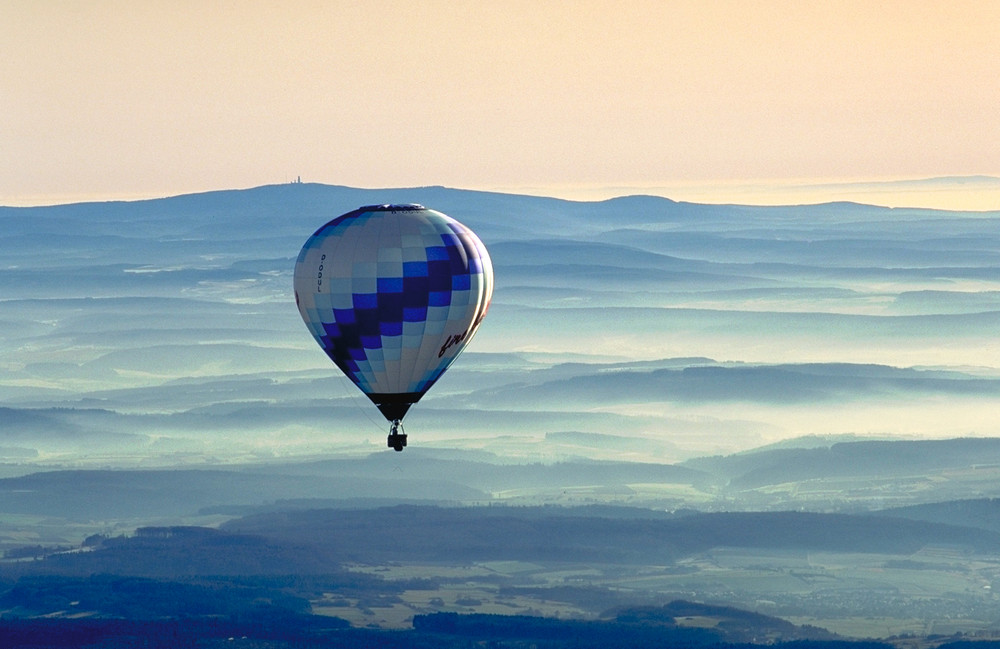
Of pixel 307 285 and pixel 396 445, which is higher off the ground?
pixel 307 285

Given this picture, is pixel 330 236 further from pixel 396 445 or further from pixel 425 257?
pixel 396 445

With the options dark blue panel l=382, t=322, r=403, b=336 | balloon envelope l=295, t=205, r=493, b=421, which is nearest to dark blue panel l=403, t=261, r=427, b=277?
balloon envelope l=295, t=205, r=493, b=421

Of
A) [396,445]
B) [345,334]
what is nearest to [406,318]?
[345,334]

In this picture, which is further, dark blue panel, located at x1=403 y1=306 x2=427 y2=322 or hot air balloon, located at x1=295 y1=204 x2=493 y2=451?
dark blue panel, located at x1=403 y1=306 x2=427 y2=322

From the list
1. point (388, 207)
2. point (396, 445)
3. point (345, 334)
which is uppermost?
point (388, 207)

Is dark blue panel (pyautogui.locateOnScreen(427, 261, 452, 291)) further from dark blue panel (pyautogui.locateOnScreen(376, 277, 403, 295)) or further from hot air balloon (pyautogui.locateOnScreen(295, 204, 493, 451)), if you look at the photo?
dark blue panel (pyautogui.locateOnScreen(376, 277, 403, 295))

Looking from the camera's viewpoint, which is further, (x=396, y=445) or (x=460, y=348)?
(x=460, y=348)

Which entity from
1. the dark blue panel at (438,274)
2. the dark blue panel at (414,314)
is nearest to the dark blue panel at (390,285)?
the dark blue panel at (414,314)
